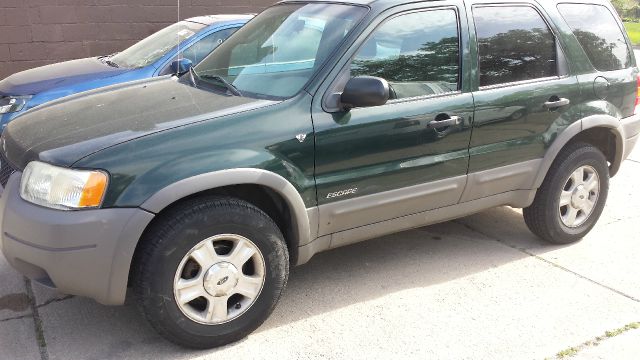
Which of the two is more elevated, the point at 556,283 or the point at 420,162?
the point at 420,162

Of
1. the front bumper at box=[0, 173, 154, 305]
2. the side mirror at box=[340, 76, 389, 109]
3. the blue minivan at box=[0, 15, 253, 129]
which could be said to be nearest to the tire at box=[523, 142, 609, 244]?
the side mirror at box=[340, 76, 389, 109]

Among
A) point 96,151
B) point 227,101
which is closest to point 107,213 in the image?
point 96,151

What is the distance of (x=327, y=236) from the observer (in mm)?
3508

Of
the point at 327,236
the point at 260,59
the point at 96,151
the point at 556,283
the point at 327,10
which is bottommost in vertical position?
the point at 556,283

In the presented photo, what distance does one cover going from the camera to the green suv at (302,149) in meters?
2.89

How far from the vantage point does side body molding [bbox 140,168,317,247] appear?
288cm

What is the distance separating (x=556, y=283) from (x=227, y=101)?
2.37m

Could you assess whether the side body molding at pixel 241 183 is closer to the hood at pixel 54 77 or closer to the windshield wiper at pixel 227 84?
the windshield wiper at pixel 227 84

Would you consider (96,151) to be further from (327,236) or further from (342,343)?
(342,343)

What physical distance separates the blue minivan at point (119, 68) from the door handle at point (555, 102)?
3249 millimetres

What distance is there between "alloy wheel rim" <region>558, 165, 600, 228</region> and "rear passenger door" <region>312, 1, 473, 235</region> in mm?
1072

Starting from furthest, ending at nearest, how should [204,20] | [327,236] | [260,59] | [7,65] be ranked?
[7,65] < [204,20] < [260,59] < [327,236]

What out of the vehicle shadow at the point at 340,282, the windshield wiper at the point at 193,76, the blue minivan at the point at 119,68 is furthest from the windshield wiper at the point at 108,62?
the vehicle shadow at the point at 340,282

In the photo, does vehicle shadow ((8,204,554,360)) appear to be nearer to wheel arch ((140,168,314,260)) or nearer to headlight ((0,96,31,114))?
wheel arch ((140,168,314,260))
